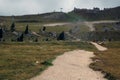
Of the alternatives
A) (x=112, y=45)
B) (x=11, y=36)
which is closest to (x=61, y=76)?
(x=112, y=45)

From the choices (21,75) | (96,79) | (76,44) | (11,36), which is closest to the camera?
(21,75)

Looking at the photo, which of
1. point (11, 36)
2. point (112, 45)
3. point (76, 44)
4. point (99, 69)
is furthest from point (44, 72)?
point (11, 36)

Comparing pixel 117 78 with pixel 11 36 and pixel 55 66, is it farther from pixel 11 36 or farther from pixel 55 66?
pixel 11 36

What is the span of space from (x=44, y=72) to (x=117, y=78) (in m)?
10.9

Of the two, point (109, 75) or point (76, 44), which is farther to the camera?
point (76, 44)

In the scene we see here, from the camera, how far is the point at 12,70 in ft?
192

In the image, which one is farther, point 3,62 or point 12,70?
point 3,62

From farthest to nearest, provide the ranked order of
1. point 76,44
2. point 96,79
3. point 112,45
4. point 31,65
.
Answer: point 112,45 → point 76,44 → point 31,65 → point 96,79

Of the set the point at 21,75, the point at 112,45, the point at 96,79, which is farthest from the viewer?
the point at 112,45

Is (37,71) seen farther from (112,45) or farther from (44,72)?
(112,45)

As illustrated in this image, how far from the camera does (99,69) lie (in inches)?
2744

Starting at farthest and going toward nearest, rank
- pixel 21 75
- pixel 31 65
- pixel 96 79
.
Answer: pixel 31 65
pixel 96 79
pixel 21 75

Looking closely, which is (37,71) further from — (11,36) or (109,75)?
(11,36)

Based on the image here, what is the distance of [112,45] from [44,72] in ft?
324
